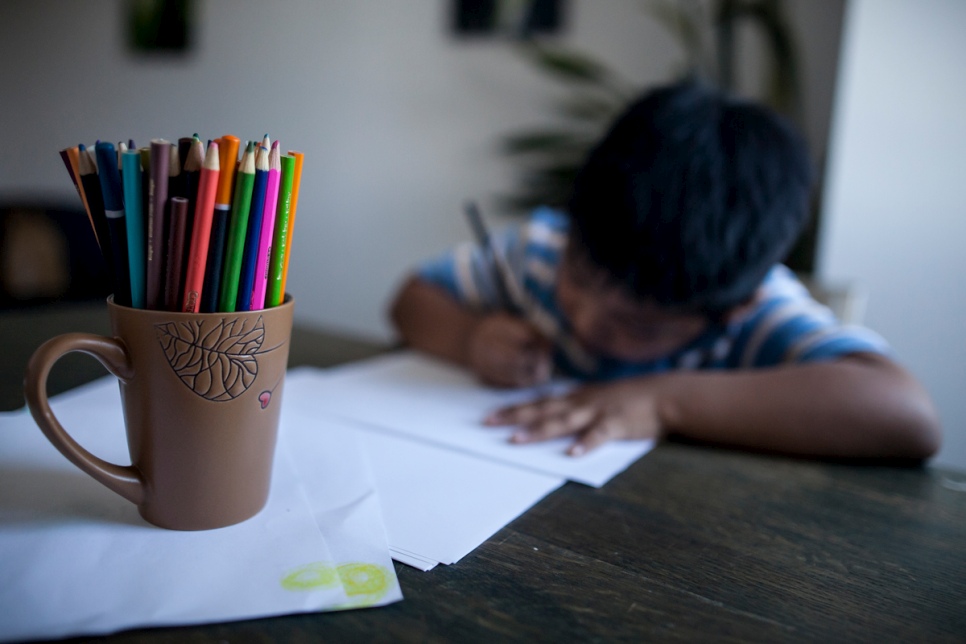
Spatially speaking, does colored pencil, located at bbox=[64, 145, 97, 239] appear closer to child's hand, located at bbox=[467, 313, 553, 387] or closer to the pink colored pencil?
the pink colored pencil

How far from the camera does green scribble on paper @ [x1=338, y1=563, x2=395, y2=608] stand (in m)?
0.30

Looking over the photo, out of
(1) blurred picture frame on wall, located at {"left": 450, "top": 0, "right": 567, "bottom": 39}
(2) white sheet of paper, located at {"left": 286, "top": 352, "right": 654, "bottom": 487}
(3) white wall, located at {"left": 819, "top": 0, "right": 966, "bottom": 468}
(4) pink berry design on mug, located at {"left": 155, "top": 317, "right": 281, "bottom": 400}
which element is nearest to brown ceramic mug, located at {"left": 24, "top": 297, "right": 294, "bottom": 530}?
(4) pink berry design on mug, located at {"left": 155, "top": 317, "right": 281, "bottom": 400}

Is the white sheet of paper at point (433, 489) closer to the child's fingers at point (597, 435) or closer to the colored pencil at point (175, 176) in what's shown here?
the child's fingers at point (597, 435)

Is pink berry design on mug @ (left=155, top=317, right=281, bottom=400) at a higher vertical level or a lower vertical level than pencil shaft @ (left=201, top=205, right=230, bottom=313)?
lower

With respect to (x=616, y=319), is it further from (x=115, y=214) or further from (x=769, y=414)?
(x=115, y=214)

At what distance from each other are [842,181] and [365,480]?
0.86 meters

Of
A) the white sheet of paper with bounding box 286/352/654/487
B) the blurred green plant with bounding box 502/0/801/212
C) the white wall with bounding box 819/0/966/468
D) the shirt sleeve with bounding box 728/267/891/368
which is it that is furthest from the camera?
the blurred green plant with bounding box 502/0/801/212

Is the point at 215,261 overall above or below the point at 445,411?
above

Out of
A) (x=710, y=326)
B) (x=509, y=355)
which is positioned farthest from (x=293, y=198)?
(x=710, y=326)

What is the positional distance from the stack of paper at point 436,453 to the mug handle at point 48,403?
0.14m

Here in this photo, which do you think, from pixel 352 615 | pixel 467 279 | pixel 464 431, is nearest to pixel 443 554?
pixel 352 615

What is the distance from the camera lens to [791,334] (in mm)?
693

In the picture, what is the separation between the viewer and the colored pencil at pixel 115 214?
29 centimetres

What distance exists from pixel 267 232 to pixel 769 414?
446 mm
